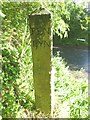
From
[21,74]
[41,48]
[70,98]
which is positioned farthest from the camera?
[70,98]

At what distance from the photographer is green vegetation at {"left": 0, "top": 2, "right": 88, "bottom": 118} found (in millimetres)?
2719

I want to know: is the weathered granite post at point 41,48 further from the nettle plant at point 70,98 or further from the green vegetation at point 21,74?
the nettle plant at point 70,98

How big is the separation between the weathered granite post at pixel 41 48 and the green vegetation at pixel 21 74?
266 millimetres

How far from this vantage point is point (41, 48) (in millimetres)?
2480

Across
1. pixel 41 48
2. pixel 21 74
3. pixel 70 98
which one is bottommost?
pixel 70 98

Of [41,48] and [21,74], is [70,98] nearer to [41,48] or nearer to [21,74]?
[21,74]

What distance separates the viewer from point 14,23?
10.9ft

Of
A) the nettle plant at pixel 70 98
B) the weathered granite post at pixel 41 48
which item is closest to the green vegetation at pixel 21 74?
the nettle plant at pixel 70 98

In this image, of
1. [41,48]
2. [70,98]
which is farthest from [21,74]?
[70,98]

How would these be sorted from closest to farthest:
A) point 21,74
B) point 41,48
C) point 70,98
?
1. point 41,48
2. point 21,74
3. point 70,98

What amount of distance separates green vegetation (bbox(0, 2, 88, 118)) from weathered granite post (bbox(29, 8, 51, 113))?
0.87 ft

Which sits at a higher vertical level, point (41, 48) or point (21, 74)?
point (41, 48)

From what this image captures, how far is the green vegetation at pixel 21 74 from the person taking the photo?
2.72 metres

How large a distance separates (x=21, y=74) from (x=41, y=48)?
2.25 ft
